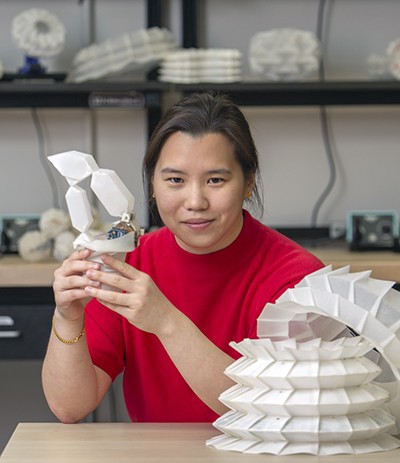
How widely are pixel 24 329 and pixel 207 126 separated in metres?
1.31

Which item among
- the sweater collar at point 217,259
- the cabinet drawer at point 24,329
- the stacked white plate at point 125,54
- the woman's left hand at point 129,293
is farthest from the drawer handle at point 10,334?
the woman's left hand at point 129,293

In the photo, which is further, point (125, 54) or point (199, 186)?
point (125, 54)

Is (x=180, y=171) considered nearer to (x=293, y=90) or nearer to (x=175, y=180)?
(x=175, y=180)

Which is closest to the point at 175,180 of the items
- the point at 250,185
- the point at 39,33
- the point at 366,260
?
the point at 250,185

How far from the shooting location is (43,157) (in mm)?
3414

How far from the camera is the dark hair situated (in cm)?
174

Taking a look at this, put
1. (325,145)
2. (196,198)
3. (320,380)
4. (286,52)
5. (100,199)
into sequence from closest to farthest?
(320,380) → (100,199) → (196,198) → (286,52) → (325,145)

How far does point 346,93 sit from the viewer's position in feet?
10.7

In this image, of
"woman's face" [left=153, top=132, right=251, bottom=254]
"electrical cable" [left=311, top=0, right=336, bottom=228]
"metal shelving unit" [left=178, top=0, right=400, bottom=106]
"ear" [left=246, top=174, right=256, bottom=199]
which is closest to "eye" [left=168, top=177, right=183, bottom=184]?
"woman's face" [left=153, top=132, right=251, bottom=254]

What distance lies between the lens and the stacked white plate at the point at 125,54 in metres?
3.12

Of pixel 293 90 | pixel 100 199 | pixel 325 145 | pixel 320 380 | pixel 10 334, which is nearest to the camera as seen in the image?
pixel 320 380

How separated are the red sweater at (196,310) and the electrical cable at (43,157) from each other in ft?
5.30

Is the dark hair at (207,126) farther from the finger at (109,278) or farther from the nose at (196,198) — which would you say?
the finger at (109,278)

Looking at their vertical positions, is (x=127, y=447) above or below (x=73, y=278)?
below
